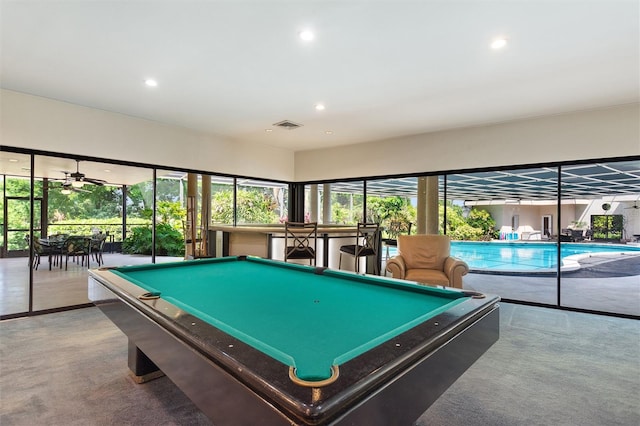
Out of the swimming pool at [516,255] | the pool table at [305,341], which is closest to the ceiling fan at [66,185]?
the pool table at [305,341]

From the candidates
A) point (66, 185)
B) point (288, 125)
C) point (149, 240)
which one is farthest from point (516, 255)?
point (66, 185)

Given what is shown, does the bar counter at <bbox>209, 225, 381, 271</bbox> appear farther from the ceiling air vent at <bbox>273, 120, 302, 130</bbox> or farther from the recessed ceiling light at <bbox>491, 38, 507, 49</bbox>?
the recessed ceiling light at <bbox>491, 38, 507, 49</bbox>

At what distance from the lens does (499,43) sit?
9.05 ft

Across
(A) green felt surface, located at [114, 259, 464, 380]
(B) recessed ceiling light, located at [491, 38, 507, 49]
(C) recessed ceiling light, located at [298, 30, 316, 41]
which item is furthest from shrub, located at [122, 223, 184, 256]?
(B) recessed ceiling light, located at [491, 38, 507, 49]

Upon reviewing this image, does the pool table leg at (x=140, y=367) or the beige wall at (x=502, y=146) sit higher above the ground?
the beige wall at (x=502, y=146)

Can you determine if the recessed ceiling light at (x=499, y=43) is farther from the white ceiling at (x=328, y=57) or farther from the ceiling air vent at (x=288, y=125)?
the ceiling air vent at (x=288, y=125)

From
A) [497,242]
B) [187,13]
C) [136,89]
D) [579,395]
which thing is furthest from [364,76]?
[497,242]

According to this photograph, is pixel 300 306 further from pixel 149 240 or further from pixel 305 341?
pixel 149 240

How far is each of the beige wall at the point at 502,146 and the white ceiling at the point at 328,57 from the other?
24 centimetres

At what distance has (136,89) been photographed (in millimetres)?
3867

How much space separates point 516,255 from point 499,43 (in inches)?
310

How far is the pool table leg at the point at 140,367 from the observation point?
8.02 ft

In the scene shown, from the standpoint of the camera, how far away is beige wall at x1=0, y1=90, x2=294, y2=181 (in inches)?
157

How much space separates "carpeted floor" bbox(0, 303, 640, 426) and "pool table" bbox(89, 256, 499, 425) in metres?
0.38
